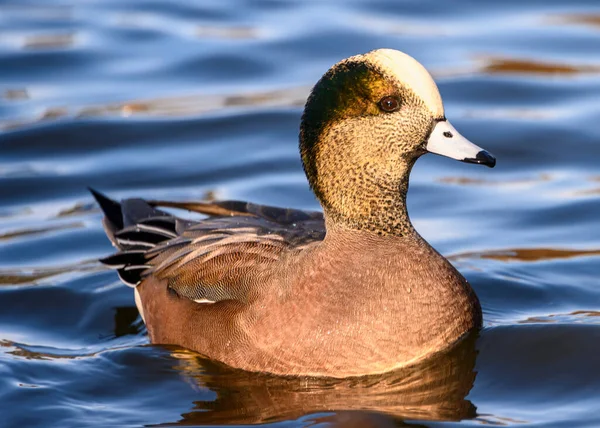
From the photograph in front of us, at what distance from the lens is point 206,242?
605cm

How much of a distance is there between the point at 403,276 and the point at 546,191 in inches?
127

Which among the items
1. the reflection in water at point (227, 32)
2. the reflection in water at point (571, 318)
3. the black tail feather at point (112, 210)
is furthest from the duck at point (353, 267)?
the reflection in water at point (227, 32)

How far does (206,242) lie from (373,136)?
3.83 feet

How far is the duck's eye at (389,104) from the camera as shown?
→ 5359 millimetres

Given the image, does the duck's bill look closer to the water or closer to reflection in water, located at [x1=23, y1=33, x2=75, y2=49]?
the water

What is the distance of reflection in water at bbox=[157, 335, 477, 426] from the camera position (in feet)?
16.9

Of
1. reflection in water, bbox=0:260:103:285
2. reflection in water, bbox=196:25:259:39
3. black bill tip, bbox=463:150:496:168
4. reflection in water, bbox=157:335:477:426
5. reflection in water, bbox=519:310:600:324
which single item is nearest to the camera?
reflection in water, bbox=157:335:477:426

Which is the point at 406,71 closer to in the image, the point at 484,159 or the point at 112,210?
the point at 484,159

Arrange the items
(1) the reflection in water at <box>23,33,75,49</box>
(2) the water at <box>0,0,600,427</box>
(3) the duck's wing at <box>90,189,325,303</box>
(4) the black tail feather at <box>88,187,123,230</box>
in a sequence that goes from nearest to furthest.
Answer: (2) the water at <box>0,0,600,427</box>
(3) the duck's wing at <box>90,189,325,303</box>
(4) the black tail feather at <box>88,187,123,230</box>
(1) the reflection in water at <box>23,33,75,49</box>

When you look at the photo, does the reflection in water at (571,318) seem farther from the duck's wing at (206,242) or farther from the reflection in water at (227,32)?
the reflection in water at (227,32)

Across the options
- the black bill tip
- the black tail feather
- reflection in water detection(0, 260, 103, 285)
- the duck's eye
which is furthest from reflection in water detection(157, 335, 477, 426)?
reflection in water detection(0, 260, 103, 285)

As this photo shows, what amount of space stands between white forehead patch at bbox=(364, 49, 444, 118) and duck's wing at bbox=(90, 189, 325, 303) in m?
0.97

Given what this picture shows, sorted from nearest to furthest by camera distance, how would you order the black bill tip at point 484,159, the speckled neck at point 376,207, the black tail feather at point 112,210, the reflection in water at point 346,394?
the reflection in water at point 346,394
the black bill tip at point 484,159
the speckled neck at point 376,207
the black tail feather at point 112,210

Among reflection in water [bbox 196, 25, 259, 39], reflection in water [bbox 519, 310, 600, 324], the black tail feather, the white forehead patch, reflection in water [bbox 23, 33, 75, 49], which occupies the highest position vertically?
reflection in water [bbox 196, 25, 259, 39]
